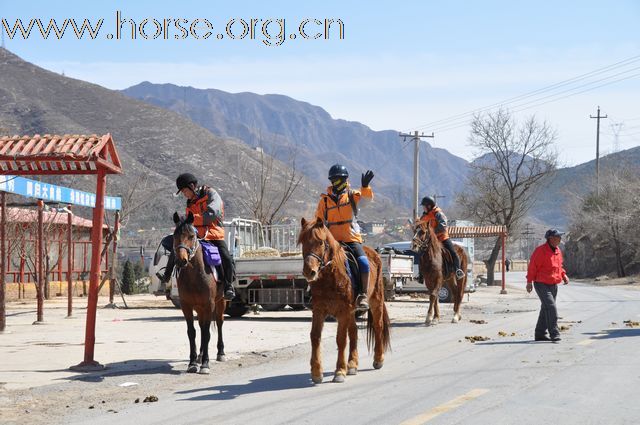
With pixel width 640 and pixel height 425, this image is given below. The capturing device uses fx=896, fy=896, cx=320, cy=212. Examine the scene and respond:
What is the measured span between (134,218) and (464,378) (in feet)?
251

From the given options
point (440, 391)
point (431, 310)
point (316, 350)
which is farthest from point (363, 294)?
point (431, 310)

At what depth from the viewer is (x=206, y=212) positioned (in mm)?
12969

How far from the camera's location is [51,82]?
5310 inches

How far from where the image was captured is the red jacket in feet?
53.8

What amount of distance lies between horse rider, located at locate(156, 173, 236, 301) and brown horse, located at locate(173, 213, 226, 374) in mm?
388

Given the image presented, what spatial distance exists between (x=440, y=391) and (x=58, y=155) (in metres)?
6.27

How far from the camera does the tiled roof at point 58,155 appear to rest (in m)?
12.7

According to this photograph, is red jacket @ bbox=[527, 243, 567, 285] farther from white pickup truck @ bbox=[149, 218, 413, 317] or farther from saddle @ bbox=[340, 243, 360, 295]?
saddle @ bbox=[340, 243, 360, 295]

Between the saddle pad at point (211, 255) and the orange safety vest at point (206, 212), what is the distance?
21 centimetres

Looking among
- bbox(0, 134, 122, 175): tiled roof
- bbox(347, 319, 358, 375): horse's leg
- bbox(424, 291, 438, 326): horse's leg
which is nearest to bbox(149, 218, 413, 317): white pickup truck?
bbox(424, 291, 438, 326): horse's leg

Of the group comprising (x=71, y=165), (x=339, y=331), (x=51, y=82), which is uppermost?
(x=51, y=82)

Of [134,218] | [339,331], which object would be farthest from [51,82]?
[339,331]

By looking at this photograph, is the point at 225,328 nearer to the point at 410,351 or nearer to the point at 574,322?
the point at 410,351

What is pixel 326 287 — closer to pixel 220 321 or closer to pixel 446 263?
pixel 220 321
